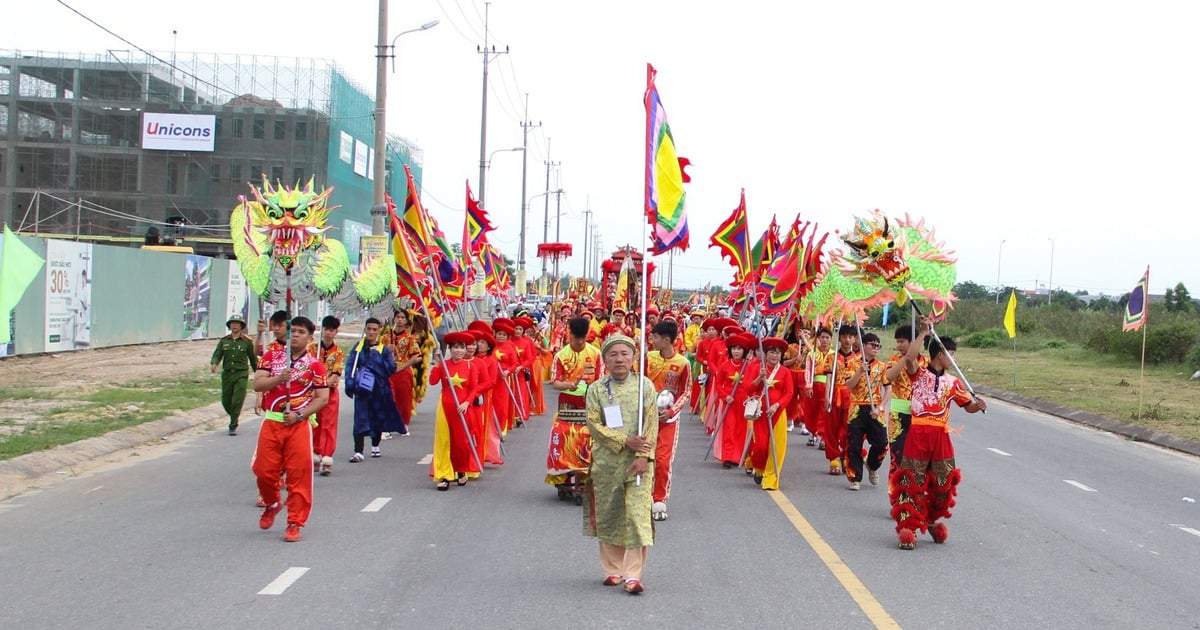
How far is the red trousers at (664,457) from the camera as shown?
8.25m

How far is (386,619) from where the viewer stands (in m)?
5.51

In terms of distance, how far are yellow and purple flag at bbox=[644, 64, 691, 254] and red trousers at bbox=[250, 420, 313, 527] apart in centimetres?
287

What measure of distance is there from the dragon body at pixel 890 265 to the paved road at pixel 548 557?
1786 millimetres

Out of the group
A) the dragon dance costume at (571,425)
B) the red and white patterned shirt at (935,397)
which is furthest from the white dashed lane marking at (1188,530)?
the dragon dance costume at (571,425)

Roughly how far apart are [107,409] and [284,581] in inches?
355

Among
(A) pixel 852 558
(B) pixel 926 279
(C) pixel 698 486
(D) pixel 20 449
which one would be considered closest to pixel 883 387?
(C) pixel 698 486

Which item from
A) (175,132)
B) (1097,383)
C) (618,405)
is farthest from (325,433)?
(175,132)

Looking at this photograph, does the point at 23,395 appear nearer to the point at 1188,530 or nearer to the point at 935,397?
the point at 935,397

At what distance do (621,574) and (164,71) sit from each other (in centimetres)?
4850

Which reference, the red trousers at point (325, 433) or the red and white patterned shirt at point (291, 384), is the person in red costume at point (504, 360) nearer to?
the red trousers at point (325, 433)

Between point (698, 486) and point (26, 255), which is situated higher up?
point (26, 255)

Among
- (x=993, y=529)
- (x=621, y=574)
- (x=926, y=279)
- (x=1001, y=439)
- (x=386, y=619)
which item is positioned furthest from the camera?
(x=1001, y=439)

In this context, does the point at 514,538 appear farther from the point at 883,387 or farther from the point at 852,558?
the point at 883,387

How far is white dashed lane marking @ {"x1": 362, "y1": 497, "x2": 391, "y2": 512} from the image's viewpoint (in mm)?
8617
